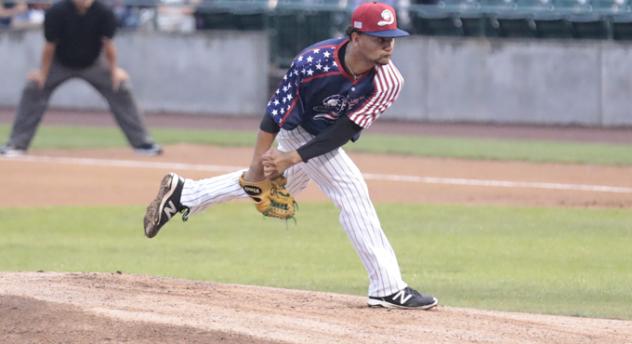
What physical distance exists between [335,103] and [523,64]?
14322mm

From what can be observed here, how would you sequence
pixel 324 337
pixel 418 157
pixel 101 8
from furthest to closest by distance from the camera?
pixel 418 157
pixel 101 8
pixel 324 337

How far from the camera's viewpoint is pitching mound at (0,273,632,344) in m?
5.78

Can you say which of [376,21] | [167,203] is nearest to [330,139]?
[376,21]

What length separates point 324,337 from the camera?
575cm

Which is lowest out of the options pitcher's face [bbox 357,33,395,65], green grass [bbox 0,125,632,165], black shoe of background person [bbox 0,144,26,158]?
green grass [bbox 0,125,632,165]

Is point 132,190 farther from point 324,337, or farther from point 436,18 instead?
point 436,18

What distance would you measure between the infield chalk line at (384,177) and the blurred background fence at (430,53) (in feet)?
22.7

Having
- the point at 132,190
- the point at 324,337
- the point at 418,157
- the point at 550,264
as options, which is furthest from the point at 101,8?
the point at 324,337

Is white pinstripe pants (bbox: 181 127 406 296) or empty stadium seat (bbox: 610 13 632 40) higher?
white pinstripe pants (bbox: 181 127 406 296)

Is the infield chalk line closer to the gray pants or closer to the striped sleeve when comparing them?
the gray pants

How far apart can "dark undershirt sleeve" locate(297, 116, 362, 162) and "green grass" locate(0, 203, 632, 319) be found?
4.79 ft

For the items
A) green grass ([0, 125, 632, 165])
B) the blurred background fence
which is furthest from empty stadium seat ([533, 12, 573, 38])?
green grass ([0, 125, 632, 165])

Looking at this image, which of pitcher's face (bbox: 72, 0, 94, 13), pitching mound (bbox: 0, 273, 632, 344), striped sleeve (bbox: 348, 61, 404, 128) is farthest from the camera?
pitcher's face (bbox: 72, 0, 94, 13)

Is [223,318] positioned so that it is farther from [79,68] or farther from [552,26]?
[552,26]
